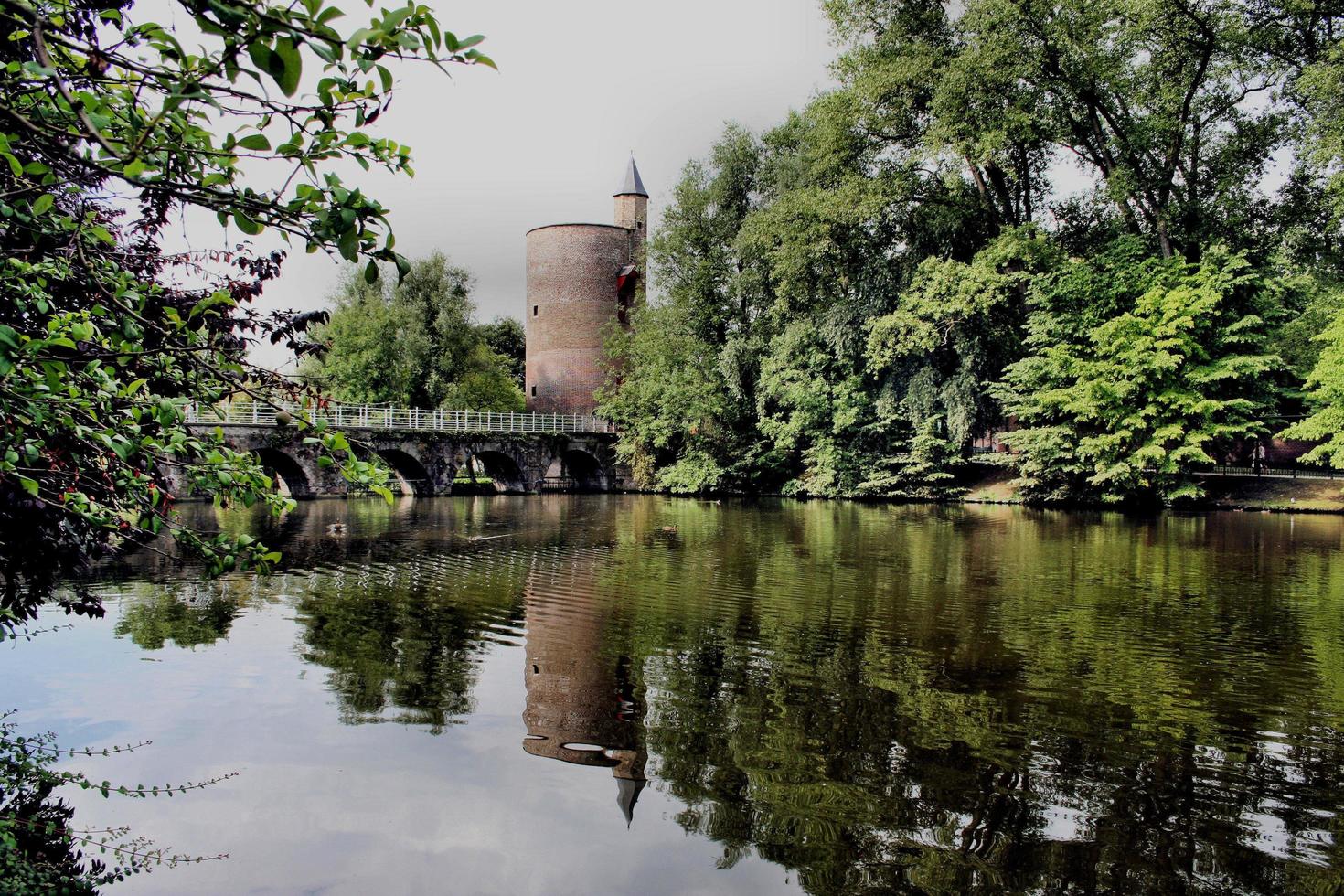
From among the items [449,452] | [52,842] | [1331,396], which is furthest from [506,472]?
[52,842]

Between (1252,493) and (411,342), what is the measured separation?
31572mm

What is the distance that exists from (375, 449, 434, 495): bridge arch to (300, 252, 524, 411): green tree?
5792 mm

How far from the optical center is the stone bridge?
91.6ft

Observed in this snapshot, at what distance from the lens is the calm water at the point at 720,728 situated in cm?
406

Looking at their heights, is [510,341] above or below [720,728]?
above

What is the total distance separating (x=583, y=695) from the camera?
6602 mm

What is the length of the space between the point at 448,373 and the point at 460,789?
37.2 metres

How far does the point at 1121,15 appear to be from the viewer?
74.1 feet

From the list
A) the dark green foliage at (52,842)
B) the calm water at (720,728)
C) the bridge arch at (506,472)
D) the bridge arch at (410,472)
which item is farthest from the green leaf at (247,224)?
the bridge arch at (506,472)

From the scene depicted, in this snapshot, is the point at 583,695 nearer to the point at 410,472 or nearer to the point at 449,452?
the point at 449,452

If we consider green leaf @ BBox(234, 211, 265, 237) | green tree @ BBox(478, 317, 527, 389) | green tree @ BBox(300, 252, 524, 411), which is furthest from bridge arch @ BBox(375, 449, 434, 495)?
green leaf @ BBox(234, 211, 265, 237)

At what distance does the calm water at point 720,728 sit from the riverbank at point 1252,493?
44.8 ft

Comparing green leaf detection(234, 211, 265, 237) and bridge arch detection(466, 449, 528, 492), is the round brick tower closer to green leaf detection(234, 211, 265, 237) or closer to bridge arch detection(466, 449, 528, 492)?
bridge arch detection(466, 449, 528, 492)

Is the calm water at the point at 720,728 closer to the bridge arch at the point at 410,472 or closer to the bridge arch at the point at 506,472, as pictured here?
the bridge arch at the point at 410,472
